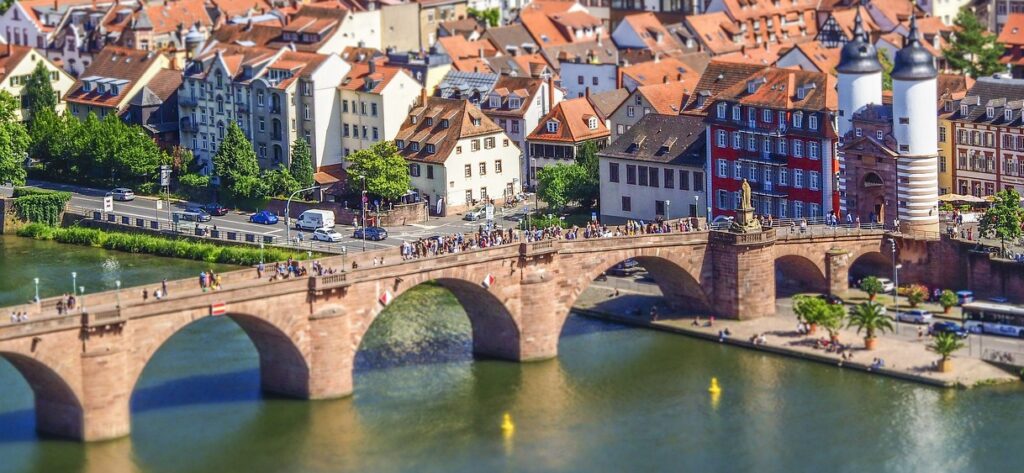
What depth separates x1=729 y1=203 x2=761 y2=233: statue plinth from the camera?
18600 centimetres

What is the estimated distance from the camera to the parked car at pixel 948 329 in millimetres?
177750

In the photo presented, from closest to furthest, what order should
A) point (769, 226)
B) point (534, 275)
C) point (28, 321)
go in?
1. point (28, 321)
2. point (534, 275)
3. point (769, 226)

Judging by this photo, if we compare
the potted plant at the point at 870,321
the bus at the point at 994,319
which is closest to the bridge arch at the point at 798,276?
the potted plant at the point at 870,321

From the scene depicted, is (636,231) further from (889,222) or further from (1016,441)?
(1016,441)

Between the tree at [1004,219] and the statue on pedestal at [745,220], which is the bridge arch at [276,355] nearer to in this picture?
the statue on pedestal at [745,220]

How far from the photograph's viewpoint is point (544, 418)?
541 feet

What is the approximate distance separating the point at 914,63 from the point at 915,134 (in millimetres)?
5363

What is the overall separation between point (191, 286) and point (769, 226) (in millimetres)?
46514

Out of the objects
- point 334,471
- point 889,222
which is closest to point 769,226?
point 889,222

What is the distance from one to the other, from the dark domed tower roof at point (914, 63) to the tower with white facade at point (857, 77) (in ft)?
12.7

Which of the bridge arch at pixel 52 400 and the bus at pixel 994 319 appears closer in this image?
the bridge arch at pixel 52 400

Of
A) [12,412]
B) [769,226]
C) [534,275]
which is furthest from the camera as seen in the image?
[769,226]

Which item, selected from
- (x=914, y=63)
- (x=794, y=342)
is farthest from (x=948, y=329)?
(x=914, y=63)

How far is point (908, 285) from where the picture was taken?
191 m
